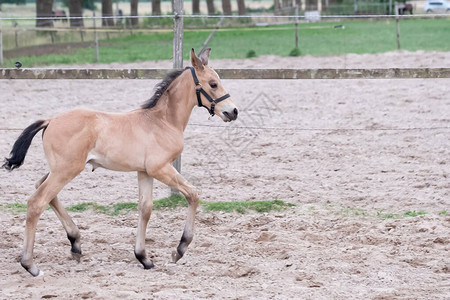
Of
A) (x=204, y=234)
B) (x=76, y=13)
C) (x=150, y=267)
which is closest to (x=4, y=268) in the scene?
(x=150, y=267)

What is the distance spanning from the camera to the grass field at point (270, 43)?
1934cm

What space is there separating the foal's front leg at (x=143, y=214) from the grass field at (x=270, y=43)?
1128 cm

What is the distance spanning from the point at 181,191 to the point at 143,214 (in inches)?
14.4

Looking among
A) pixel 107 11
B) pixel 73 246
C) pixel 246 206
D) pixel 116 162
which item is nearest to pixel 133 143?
pixel 116 162

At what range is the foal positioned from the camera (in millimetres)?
4887

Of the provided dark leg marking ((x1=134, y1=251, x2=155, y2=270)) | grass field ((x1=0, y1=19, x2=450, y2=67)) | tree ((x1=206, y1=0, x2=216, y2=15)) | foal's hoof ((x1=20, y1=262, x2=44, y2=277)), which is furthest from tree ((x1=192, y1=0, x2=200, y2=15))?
foal's hoof ((x1=20, y1=262, x2=44, y2=277))

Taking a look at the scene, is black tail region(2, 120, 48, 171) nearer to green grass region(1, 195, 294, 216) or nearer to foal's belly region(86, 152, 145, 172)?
foal's belly region(86, 152, 145, 172)

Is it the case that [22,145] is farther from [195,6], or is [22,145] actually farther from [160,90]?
[195,6]

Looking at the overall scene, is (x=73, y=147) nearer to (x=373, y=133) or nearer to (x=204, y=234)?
(x=204, y=234)

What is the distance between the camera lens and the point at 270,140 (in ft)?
31.4

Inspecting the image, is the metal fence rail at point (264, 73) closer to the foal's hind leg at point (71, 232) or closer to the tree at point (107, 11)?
the foal's hind leg at point (71, 232)

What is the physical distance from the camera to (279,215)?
21.1 feet

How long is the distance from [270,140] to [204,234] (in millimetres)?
3851

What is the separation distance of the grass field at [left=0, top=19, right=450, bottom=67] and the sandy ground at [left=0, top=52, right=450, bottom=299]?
21.7ft
